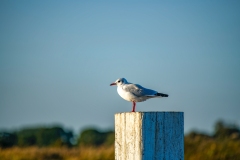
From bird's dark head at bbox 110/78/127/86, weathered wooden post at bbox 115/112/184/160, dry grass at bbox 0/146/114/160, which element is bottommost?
weathered wooden post at bbox 115/112/184/160

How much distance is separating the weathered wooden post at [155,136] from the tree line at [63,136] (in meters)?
20.2

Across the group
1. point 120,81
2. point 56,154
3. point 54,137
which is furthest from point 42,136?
point 120,81

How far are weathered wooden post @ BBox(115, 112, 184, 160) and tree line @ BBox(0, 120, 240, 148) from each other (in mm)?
20193

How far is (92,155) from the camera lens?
1834cm

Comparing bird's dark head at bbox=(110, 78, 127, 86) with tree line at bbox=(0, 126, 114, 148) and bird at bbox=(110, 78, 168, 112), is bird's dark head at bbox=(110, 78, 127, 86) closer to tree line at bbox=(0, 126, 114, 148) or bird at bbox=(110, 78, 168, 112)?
bird at bbox=(110, 78, 168, 112)

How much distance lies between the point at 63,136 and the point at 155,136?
85.3 ft

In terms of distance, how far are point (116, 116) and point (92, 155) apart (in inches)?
556

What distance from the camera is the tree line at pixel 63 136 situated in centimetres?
2527

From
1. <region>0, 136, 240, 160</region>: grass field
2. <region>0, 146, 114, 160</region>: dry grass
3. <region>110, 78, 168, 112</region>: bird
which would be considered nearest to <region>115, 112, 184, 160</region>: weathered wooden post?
<region>110, 78, 168, 112</region>: bird

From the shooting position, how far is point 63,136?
29.6 meters

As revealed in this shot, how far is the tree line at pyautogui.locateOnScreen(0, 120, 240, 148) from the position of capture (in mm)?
25269

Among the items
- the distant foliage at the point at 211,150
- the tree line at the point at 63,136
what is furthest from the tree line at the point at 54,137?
the distant foliage at the point at 211,150

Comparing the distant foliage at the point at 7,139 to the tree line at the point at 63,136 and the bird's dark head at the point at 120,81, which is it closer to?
the tree line at the point at 63,136

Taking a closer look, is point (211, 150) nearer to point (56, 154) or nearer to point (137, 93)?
point (56, 154)
